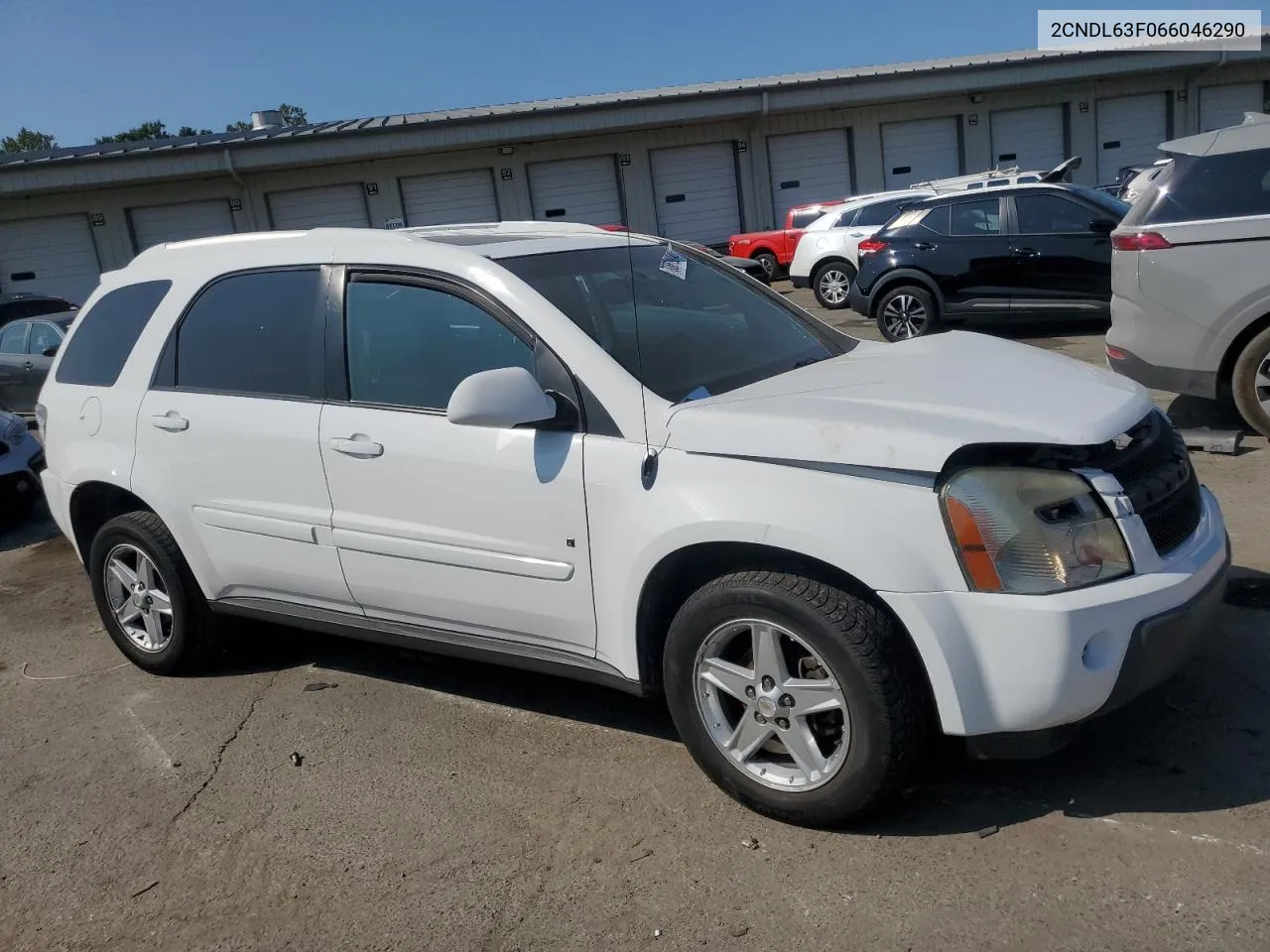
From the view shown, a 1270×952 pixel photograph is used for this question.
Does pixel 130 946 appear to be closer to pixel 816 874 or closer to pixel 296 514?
pixel 296 514

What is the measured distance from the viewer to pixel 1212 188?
6203mm

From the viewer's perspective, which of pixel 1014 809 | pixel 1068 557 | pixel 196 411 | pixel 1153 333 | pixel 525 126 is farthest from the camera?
pixel 525 126

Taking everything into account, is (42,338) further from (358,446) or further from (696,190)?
(696,190)

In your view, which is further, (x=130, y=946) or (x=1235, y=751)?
(x=1235, y=751)

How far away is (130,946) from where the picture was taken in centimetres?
291

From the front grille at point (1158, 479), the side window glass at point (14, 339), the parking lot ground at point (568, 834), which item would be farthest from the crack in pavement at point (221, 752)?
the side window glass at point (14, 339)

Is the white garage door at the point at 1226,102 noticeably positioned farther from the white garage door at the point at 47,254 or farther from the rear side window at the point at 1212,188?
the white garage door at the point at 47,254

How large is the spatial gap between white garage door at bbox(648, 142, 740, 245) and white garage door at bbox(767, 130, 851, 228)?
1.10 metres

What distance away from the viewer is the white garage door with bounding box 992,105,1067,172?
27375 mm

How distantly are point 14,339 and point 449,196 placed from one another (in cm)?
1503

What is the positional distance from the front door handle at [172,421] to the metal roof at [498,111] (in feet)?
68.9

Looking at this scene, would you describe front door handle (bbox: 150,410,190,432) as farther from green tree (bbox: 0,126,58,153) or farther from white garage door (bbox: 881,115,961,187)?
green tree (bbox: 0,126,58,153)

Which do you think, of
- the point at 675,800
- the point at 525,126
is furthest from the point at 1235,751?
the point at 525,126

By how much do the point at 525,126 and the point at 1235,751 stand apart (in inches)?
921
